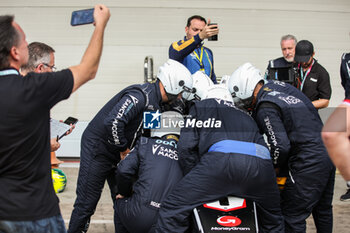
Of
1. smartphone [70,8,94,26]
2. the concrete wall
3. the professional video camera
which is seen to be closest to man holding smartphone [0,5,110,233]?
smartphone [70,8,94,26]

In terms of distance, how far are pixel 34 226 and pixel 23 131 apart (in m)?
0.49

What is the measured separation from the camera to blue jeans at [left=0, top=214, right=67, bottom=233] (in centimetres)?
227

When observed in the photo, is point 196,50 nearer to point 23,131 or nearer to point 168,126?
point 168,126

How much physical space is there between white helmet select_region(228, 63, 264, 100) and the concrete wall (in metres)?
4.75

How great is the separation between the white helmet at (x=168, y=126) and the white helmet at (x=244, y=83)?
1.88 feet

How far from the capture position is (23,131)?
7.52 feet

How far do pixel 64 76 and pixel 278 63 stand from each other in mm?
4300

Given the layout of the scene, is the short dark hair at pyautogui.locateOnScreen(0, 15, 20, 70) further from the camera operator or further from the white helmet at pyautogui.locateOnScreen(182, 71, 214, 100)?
the camera operator

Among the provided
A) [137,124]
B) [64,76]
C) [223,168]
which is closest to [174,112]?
[137,124]

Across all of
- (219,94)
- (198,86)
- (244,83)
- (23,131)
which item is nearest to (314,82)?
(198,86)

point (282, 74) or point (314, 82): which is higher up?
point (282, 74)

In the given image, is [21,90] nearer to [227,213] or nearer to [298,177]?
[227,213]

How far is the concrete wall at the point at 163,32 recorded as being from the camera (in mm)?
8922

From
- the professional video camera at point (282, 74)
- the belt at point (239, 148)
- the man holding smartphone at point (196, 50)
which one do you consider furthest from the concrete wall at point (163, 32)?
the belt at point (239, 148)
